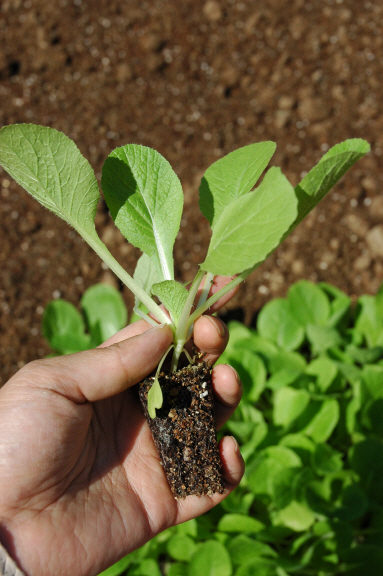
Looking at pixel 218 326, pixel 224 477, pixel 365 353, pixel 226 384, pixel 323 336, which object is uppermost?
pixel 218 326

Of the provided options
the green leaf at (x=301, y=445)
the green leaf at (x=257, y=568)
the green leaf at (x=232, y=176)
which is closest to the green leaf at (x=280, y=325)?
the green leaf at (x=301, y=445)

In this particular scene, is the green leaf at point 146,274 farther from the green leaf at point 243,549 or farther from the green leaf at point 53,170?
the green leaf at point 243,549

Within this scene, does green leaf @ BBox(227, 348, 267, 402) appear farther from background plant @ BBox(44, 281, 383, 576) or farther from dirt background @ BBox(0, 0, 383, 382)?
dirt background @ BBox(0, 0, 383, 382)

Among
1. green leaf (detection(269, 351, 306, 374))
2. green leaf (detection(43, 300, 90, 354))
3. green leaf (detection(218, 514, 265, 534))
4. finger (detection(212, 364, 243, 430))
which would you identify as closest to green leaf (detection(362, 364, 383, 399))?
green leaf (detection(269, 351, 306, 374))

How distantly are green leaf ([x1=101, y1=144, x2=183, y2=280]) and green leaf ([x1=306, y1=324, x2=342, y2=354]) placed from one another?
935 mm

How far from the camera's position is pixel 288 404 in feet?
5.64

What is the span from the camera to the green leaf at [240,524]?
4.91 ft

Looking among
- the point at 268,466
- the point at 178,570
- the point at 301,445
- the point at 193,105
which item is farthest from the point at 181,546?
the point at 193,105

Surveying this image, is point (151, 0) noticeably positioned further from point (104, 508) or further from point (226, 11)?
point (104, 508)

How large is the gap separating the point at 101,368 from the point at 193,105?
203 centimetres

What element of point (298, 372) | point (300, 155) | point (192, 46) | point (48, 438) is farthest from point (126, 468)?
point (192, 46)

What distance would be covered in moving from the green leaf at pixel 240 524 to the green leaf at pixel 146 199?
0.87m

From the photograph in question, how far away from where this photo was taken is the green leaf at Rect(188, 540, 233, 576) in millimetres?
1385

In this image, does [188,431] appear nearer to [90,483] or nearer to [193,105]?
[90,483]
